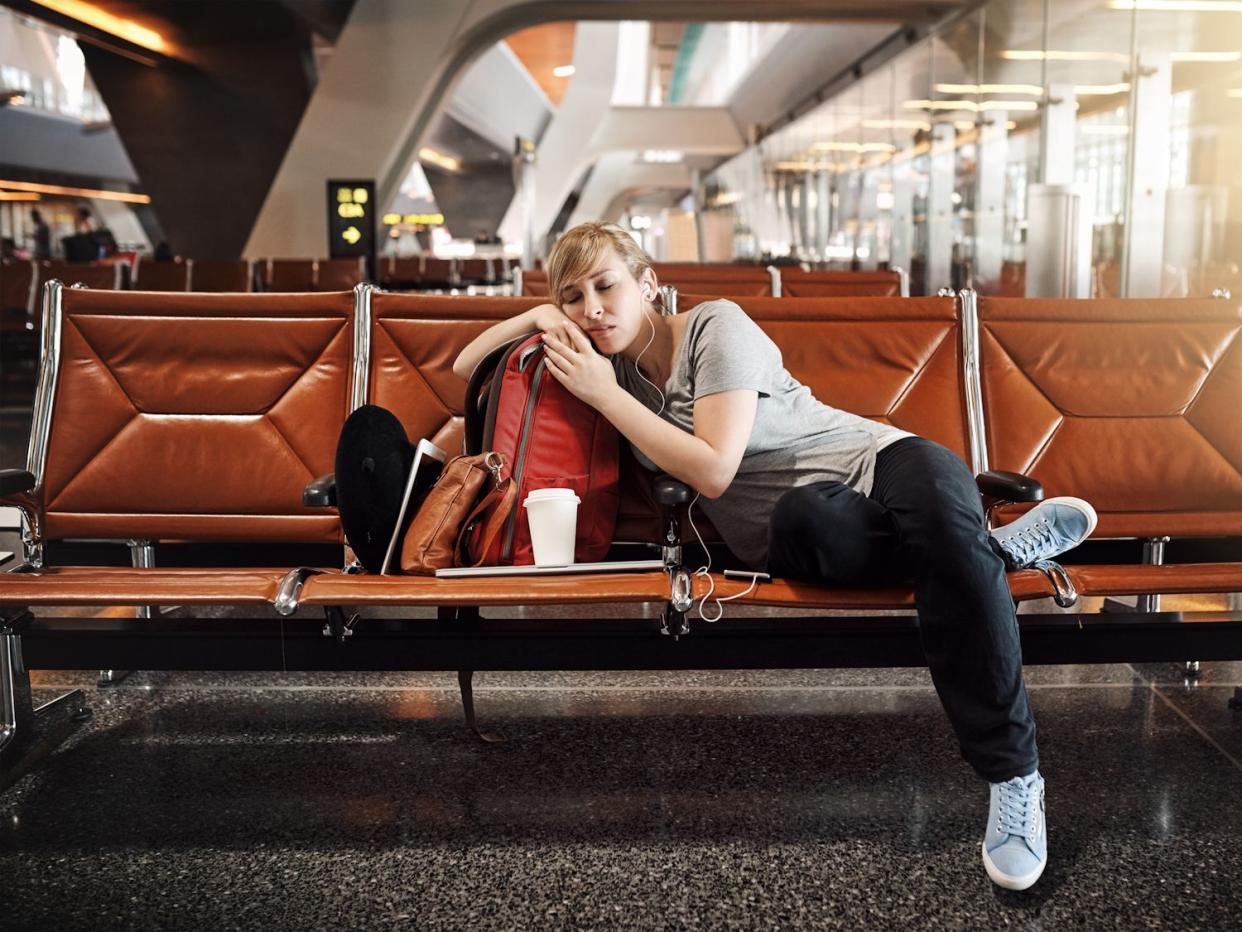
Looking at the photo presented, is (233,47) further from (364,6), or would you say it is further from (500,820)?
(500,820)

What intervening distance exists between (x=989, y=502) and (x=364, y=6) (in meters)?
13.4

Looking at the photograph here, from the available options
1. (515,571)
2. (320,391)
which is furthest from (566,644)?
(320,391)

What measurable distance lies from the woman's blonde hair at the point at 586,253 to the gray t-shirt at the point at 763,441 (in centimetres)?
19

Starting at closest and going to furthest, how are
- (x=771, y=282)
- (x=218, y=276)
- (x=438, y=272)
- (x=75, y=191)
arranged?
(x=771, y=282) < (x=218, y=276) < (x=438, y=272) < (x=75, y=191)

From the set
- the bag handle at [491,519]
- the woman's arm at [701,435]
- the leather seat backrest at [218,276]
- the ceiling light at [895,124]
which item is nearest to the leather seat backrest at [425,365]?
the bag handle at [491,519]

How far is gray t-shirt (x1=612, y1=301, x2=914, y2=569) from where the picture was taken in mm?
2395

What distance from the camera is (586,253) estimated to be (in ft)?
7.86

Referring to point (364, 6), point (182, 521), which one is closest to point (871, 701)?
point (182, 521)

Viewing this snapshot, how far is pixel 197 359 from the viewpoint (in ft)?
9.84

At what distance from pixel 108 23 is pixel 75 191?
21.5 metres

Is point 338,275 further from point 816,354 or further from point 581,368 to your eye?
point 581,368

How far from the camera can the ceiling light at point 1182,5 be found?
8.23 metres

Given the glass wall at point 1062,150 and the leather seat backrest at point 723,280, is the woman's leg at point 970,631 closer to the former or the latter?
the leather seat backrest at point 723,280

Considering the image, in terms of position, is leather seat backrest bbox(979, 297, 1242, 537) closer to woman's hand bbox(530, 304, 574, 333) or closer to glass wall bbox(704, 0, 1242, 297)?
woman's hand bbox(530, 304, 574, 333)
